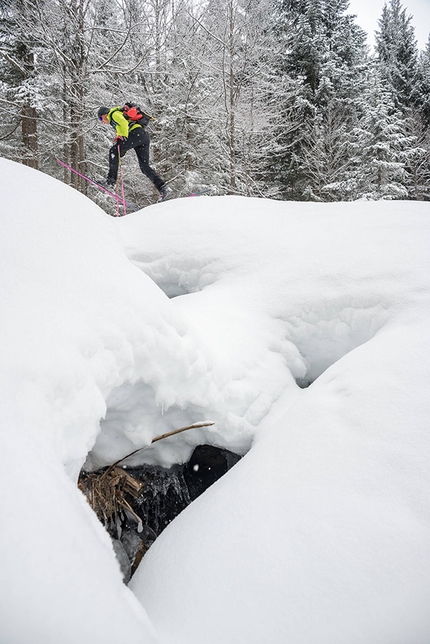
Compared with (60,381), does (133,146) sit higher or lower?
higher

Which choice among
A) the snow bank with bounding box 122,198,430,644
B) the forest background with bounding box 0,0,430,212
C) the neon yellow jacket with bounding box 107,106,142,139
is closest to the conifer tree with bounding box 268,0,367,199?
the forest background with bounding box 0,0,430,212

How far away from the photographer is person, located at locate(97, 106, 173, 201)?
5.73 meters

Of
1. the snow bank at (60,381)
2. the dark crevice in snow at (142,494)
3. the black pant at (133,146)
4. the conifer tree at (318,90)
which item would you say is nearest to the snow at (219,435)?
the snow bank at (60,381)

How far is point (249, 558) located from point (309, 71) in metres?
19.7

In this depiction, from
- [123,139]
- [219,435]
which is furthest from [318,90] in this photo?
[219,435]

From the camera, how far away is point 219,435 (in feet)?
6.97

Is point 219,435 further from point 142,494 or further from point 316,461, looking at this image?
→ point 316,461

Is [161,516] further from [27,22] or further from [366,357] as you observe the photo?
[27,22]

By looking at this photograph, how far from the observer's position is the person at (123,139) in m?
5.73

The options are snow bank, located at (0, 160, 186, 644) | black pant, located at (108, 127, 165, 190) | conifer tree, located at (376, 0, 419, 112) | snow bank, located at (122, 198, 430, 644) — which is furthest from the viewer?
conifer tree, located at (376, 0, 419, 112)

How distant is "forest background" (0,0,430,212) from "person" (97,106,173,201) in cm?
220

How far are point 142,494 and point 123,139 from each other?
19.3 feet

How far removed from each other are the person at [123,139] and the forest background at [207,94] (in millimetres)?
2196

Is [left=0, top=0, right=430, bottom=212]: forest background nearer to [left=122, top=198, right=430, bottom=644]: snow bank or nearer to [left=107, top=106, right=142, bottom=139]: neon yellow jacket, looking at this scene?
[left=107, top=106, right=142, bottom=139]: neon yellow jacket
